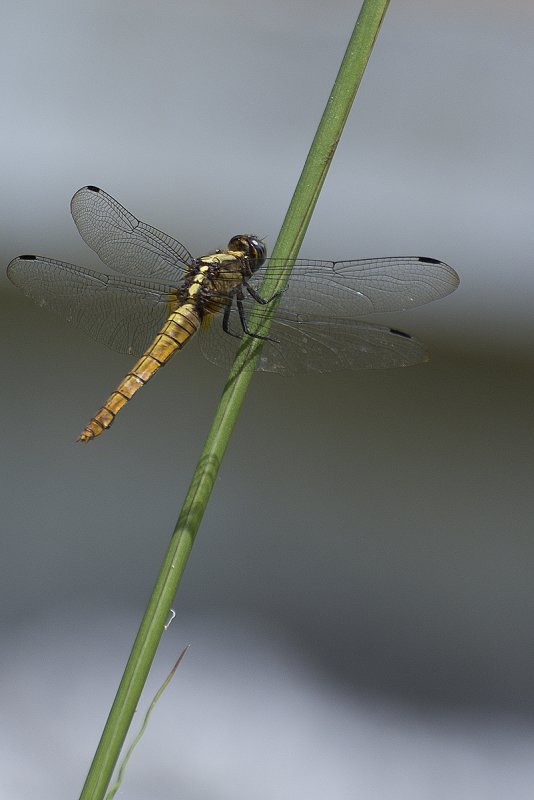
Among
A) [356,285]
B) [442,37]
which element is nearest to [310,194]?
[356,285]

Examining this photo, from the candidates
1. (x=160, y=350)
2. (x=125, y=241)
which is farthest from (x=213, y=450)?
(x=125, y=241)

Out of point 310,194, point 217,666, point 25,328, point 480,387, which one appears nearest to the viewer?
point 310,194

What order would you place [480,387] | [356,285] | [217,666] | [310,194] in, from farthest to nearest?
[480,387] → [217,666] → [356,285] → [310,194]

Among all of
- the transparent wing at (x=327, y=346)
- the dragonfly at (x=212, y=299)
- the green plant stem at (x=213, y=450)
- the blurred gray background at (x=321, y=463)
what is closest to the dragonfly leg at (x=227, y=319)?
the dragonfly at (x=212, y=299)

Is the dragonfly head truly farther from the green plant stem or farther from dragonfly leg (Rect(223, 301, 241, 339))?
the green plant stem

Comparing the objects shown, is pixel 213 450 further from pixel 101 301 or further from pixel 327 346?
pixel 101 301

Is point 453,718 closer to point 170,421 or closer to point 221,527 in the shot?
point 221,527

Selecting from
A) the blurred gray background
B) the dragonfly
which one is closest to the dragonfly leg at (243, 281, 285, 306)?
the dragonfly
